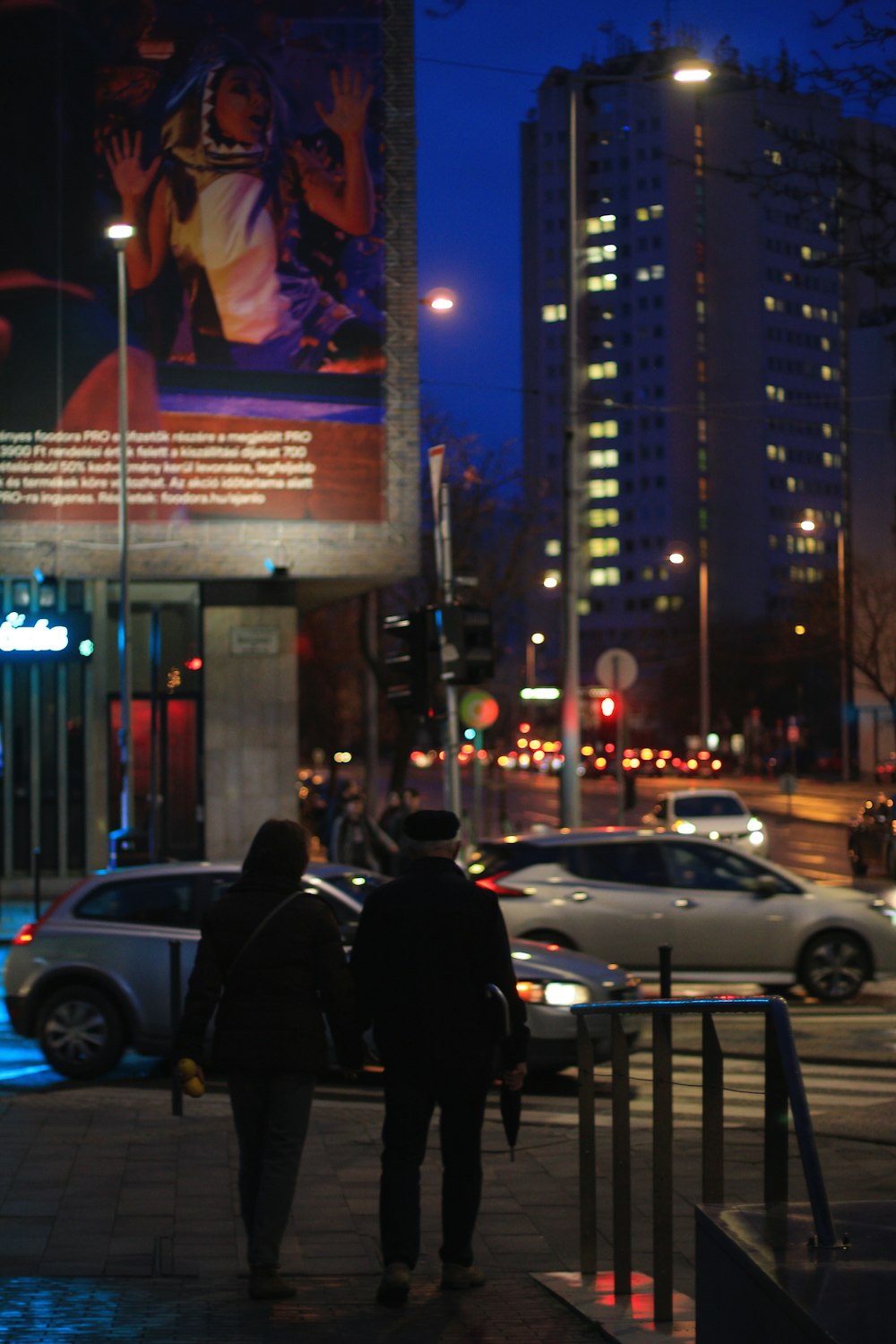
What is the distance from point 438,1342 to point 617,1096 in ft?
4.41

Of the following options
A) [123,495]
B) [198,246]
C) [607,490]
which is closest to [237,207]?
[198,246]

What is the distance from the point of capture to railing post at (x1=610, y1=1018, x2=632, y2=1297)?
268 inches

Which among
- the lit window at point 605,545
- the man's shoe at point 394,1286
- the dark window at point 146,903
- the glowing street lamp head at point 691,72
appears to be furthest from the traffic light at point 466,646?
the lit window at point 605,545

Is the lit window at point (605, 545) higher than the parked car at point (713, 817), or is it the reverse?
the lit window at point (605, 545)

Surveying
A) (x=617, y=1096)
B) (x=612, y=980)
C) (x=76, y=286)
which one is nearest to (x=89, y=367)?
(x=76, y=286)

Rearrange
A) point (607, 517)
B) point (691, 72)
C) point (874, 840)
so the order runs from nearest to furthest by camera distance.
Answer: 1. point (691, 72)
2. point (874, 840)
3. point (607, 517)

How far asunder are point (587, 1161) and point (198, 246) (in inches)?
958

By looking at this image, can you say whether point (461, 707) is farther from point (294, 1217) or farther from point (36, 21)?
point (294, 1217)

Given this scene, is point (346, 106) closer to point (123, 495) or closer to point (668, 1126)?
point (123, 495)

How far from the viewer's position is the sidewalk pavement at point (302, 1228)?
6.06m

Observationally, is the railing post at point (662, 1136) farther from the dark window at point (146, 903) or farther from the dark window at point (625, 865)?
the dark window at point (625, 865)

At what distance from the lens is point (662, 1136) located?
6.43 m

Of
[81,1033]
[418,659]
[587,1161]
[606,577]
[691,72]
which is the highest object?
[606,577]

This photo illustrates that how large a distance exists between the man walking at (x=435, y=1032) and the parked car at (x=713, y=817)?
89.7 feet
